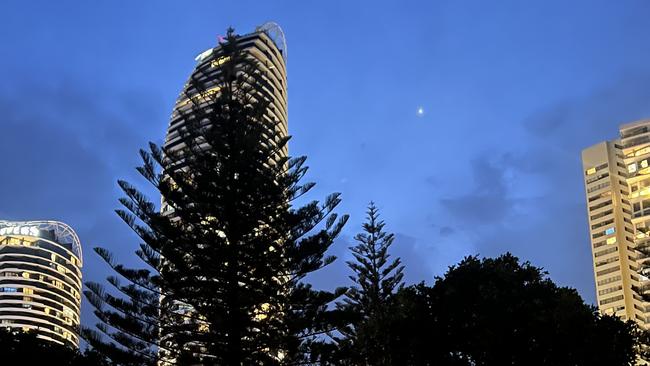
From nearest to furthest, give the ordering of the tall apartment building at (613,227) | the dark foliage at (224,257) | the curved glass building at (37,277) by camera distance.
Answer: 1. the dark foliage at (224,257)
2. the tall apartment building at (613,227)
3. the curved glass building at (37,277)

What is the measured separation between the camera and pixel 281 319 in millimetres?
14891

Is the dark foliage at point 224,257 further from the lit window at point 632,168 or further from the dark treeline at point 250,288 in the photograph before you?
the lit window at point 632,168

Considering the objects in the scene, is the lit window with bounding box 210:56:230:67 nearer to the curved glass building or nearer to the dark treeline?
the dark treeline

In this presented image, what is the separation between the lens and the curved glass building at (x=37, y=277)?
6681 centimetres

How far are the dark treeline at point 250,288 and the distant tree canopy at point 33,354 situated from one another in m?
0.05

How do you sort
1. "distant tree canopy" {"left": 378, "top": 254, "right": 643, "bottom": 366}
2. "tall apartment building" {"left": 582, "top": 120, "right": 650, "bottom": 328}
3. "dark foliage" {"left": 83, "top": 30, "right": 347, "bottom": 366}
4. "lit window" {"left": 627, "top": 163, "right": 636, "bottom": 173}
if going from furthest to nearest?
"tall apartment building" {"left": 582, "top": 120, "right": 650, "bottom": 328}
"lit window" {"left": 627, "top": 163, "right": 636, "bottom": 173}
"dark foliage" {"left": 83, "top": 30, "right": 347, "bottom": 366}
"distant tree canopy" {"left": 378, "top": 254, "right": 643, "bottom": 366}

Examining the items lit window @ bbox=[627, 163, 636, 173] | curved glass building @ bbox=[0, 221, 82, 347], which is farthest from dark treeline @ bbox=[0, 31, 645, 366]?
curved glass building @ bbox=[0, 221, 82, 347]

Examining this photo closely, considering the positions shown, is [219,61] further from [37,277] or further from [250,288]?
[37,277]

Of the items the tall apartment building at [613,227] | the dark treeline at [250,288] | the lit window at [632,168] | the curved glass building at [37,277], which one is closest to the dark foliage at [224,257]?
the dark treeline at [250,288]

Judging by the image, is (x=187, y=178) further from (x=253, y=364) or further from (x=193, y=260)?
(x=253, y=364)

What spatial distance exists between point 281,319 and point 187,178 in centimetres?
352

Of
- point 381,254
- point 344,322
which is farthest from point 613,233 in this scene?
point 344,322

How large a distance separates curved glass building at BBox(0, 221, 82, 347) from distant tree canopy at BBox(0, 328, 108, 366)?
52.0 m

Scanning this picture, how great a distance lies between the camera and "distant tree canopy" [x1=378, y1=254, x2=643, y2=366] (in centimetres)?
1218
